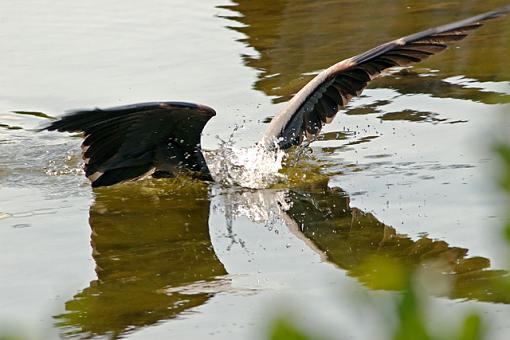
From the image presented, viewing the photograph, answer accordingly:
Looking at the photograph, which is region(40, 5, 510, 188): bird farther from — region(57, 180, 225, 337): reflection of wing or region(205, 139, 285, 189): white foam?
region(57, 180, 225, 337): reflection of wing

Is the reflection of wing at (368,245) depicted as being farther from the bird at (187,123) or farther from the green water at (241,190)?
the bird at (187,123)

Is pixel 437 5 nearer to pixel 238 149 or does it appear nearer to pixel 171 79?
pixel 171 79

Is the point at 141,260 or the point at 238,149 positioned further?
the point at 238,149

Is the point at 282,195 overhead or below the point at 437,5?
below

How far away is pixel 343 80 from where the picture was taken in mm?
7332

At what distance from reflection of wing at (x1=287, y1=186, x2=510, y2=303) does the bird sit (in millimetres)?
589

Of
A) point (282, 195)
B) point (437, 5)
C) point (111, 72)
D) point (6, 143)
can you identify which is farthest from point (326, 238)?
point (437, 5)

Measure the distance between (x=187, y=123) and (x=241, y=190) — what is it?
24.1 inches

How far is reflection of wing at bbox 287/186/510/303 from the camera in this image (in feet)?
16.3

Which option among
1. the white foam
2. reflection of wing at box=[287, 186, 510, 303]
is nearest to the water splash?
the white foam

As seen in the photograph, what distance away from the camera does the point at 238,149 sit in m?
7.32

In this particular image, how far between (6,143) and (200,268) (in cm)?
313

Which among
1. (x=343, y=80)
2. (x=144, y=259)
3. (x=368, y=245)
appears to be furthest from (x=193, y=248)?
(x=343, y=80)

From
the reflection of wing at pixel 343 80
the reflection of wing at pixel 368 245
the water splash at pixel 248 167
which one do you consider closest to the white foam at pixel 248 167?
the water splash at pixel 248 167
